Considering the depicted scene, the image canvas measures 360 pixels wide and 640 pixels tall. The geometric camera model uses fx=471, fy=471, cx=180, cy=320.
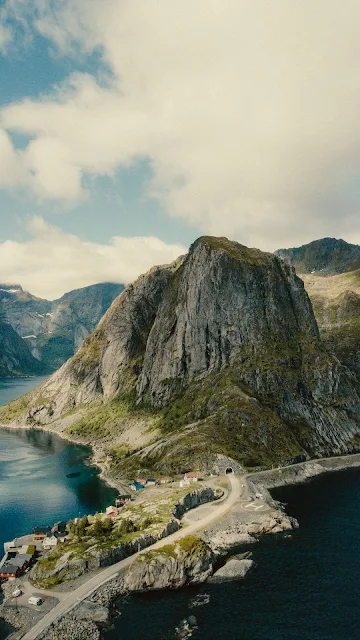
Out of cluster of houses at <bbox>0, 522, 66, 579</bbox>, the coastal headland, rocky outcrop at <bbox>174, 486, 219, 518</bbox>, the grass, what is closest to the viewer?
the coastal headland

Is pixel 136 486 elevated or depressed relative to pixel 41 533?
depressed

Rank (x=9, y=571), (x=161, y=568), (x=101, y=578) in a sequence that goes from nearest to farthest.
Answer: (x=101, y=578) < (x=161, y=568) < (x=9, y=571)

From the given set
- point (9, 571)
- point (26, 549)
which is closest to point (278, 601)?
point (9, 571)

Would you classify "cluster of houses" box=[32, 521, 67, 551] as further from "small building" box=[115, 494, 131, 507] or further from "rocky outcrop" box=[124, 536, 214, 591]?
"rocky outcrop" box=[124, 536, 214, 591]

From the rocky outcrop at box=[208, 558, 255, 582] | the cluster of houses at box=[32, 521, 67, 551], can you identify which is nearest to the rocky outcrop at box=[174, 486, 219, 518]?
the cluster of houses at box=[32, 521, 67, 551]

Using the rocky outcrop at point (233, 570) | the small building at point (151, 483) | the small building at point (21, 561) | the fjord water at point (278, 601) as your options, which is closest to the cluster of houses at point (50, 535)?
the small building at point (21, 561)

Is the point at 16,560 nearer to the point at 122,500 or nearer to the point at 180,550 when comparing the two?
the point at 180,550
